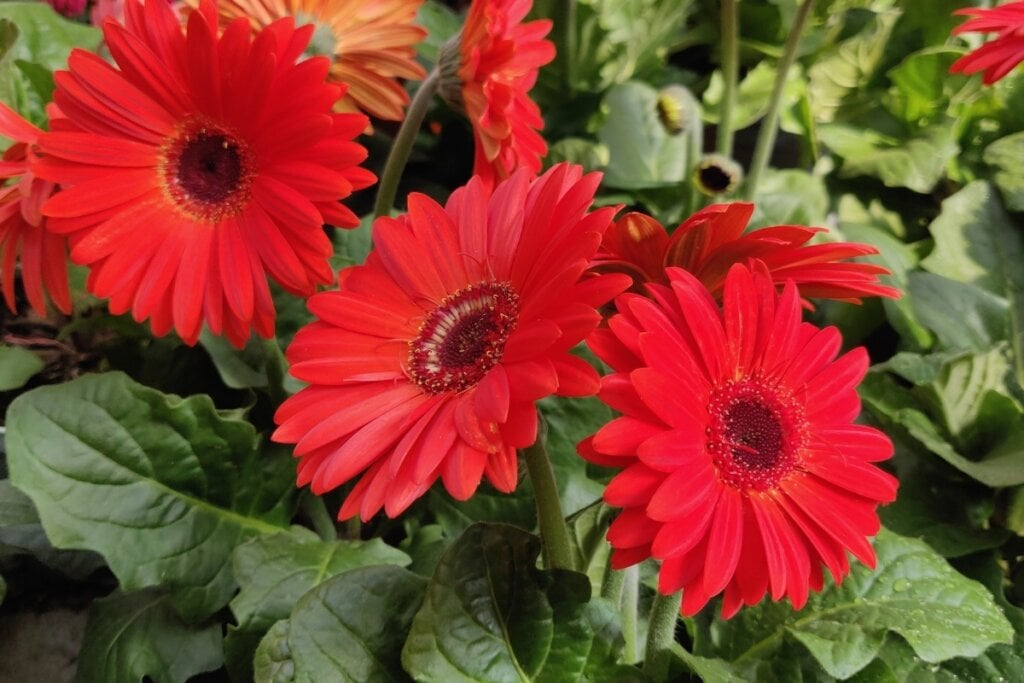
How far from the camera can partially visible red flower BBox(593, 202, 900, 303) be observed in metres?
0.50

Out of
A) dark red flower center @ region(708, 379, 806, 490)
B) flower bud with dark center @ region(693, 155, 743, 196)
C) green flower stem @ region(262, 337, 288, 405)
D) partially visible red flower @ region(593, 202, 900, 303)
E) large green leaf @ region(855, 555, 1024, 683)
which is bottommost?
large green leaf @ region(855, 555, 1024, 683)

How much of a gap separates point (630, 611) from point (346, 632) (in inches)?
8.8

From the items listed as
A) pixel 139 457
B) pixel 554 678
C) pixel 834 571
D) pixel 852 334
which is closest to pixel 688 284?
pixel 834 571

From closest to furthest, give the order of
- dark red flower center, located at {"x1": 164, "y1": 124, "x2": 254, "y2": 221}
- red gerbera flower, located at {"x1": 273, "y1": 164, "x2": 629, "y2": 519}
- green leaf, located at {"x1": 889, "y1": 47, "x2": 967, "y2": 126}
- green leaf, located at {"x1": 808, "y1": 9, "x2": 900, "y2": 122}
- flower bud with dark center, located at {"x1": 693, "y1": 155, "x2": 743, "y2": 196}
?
red gerbera flower, located at {"x1": 273, "y1": 164, "x2": 629, "y2": 519} < dark red flower center, located at {"x1": 164, "y1": 124, "x2": 254, "y2": 221} < flower bud with dark center, located at {"x1": 693, "y1": 155, "x2": 743, "y2": 196} < green leaf, located at {"x1": 889, "y1": 47, "x2": 967, "y2": 126} < green leaf, located at {"x1": 808, "y1": 9, "x2": 900, "y2": 122}

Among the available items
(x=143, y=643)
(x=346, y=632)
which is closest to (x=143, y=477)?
(x=143, y=643)

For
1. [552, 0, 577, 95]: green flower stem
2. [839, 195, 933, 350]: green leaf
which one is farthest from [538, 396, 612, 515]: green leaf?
[552, 0, 577, 95]: green flower stem

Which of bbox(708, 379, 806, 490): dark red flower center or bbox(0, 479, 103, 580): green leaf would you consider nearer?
bbox(708, 379, 806, 490): dark red flower center

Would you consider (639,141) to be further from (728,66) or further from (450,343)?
(450,343)

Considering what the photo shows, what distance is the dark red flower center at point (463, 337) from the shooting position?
0.54 metres

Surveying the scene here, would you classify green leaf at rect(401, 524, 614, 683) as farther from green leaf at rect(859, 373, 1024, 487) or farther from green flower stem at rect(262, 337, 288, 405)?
green leaf at rect(859, 373, 1024, 487)

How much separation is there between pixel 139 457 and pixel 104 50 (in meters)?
0.46

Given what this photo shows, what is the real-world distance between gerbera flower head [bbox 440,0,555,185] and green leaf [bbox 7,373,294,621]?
13.1 inches

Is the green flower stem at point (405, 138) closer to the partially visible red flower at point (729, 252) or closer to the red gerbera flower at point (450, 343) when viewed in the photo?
the red gerbera flower at point (450, 343)

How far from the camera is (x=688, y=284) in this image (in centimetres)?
47
